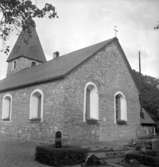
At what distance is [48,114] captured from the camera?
17.6 metres

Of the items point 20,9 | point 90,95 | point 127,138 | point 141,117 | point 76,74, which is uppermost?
point 20,9

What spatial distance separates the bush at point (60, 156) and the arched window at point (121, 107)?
9.45 m

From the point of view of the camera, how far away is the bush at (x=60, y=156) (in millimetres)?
11276

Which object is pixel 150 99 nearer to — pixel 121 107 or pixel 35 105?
pixel 121 107

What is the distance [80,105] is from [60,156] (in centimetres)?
645

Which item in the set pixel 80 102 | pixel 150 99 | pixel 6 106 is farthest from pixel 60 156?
pixel 150 99

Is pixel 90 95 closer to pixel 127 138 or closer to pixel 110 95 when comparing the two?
pixel 110 95

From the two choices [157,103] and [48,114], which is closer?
[48,114]

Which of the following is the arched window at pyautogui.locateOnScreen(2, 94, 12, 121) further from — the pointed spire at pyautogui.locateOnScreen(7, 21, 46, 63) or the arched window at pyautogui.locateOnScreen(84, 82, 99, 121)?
the pointed spire at pyautogui.locateOnScreen(7, 21, 46, 63)

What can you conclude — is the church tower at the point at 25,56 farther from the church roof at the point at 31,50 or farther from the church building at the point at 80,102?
the church building at the point at 80,102

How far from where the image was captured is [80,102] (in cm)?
1748

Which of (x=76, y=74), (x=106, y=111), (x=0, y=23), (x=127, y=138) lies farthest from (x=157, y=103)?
(x=0, y=23)

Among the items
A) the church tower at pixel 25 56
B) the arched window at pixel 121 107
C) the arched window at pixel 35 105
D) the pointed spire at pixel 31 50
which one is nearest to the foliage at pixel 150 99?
the arched window at pixel 121 107

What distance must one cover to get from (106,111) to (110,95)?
1520mm
